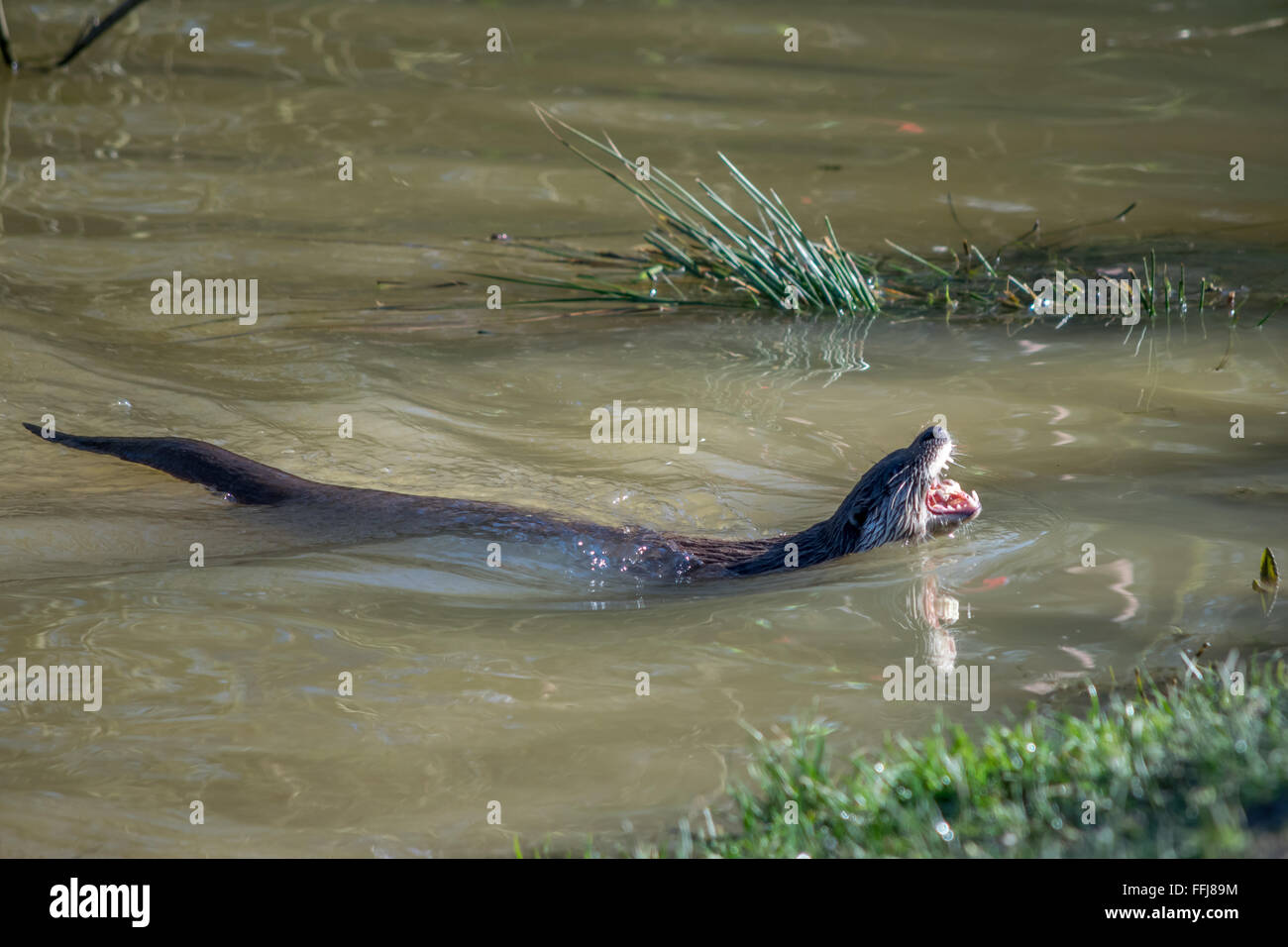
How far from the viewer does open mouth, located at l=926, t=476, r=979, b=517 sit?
5.12 metres

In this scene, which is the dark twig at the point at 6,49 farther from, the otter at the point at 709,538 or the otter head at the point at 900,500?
the otter head at the point at 900,500

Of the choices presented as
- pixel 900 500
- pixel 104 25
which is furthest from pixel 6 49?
pixel 900 500

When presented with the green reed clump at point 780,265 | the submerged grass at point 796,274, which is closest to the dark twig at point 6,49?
the submerged grass at point 796,274

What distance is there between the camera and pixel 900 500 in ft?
16.5

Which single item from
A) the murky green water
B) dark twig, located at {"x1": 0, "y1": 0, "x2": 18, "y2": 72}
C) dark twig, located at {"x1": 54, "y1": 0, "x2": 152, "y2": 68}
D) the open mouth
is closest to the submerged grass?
the murky green water

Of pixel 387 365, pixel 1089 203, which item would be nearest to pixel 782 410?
pixel 387 365

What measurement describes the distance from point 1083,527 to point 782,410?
6.25 feet

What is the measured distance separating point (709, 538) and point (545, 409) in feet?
4.90

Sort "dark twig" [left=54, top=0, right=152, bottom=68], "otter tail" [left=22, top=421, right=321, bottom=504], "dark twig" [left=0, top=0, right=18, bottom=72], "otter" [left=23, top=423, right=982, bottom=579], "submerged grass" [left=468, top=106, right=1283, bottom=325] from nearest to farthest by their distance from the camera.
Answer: "otter" [left=23, top=423, right=982, bottom=579] < "otter tail" [left=22, top=421, right=321, bottom=504] < "submerged grass" [left=468, top=106, right=1283, bottom=325] < "dark twig" [left=54, top=0, right=152, bottom=68] < "dark twig" [left=0, top=0, right=18, bottom=72]

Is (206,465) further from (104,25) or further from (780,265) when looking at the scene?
(104,25)

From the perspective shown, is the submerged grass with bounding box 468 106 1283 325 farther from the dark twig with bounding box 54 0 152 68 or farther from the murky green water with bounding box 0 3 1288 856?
the dark twig with bounding box 54 0 152 68
